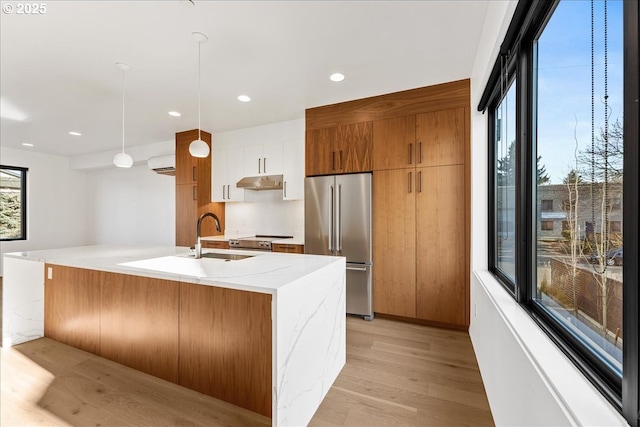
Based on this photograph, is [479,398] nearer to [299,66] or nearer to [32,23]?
[299,66]

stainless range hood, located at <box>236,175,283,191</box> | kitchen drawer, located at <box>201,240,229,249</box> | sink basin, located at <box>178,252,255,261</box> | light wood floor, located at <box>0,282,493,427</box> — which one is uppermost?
stainless range hood, located at <box>236,175,283,191</box>

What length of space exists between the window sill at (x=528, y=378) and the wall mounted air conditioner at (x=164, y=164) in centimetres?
→ 500

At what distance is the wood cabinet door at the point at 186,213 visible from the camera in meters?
4.54

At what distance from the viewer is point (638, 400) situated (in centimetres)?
62

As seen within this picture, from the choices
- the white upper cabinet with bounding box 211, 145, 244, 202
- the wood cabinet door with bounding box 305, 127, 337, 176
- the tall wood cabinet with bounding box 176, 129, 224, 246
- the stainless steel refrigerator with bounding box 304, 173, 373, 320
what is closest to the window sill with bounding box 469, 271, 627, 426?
the stainless steel refrigerator with bounding box 304, 173, 373, 320

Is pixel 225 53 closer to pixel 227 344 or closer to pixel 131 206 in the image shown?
pixel 227 344

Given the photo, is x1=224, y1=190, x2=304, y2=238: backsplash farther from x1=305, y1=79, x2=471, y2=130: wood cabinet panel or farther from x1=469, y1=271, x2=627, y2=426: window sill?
x1=469, y1=271, x2=627, y2=426: window sill

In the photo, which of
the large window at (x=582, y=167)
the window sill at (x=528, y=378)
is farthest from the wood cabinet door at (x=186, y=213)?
the large window at (x=582, y=167)

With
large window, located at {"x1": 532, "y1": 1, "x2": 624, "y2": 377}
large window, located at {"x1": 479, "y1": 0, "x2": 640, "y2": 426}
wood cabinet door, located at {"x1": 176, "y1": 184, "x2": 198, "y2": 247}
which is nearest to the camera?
large window, located at {"x1": 479, "y1": 0, "x2": 640, "y2": 426}

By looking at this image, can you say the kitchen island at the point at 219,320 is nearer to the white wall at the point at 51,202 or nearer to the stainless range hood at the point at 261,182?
the stainless range hood at the point at 261,182

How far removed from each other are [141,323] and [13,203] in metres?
6.15

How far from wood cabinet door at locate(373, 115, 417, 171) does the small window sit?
6.11ft

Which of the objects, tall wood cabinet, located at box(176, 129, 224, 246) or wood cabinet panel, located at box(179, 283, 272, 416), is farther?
tall wood cabinet, located at box(176, 129, 224, 246)

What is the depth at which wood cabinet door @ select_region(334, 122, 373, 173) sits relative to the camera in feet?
11.0
